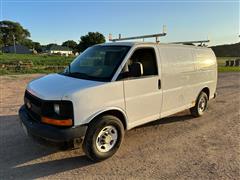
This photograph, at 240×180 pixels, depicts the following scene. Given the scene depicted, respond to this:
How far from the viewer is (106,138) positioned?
4.16 m

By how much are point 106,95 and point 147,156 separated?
53.1 inches

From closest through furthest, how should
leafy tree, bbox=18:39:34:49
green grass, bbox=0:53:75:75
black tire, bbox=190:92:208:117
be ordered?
black tire, bbox=190:92:208:117, green grass, bbox=0:53:75:75, leafy tree, bbox=18:39:34:49

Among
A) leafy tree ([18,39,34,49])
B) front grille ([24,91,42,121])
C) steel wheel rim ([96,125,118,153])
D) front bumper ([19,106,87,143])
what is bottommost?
steel wheel rim ([96,125,118,153])

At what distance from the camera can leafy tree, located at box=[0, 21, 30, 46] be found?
111000mm

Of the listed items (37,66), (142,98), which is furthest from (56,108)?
(37,66)

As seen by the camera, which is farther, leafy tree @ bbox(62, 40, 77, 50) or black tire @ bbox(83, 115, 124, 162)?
leafy tree @ bbox(62, 40, 77, 50)

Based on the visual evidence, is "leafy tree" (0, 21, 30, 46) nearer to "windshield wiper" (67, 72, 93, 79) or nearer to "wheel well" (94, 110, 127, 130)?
"windshield wiper" (67, 72, 93, 79)

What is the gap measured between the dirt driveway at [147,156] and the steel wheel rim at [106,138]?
221mm

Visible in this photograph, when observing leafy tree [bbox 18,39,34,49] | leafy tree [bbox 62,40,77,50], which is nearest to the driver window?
leafy tree [bbox 18,39,34,49]

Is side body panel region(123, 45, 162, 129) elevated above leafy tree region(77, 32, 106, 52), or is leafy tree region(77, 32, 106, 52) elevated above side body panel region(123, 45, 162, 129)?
leafy tree region(77, 32, 106, 52)

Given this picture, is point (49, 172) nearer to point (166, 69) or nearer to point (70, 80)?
point (70, 80)

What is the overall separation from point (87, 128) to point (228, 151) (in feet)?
9.08

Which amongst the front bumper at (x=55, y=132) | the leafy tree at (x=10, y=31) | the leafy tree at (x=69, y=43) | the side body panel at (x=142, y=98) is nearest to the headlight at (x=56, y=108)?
the front bumper at (x=55, y=132)

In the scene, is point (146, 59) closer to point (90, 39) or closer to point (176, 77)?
point (176, 77)
